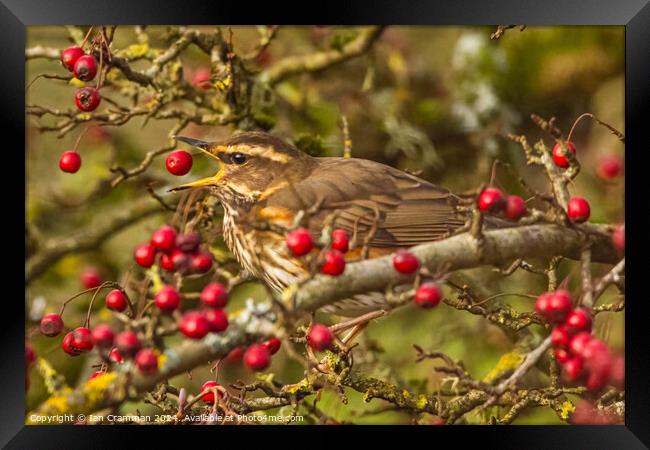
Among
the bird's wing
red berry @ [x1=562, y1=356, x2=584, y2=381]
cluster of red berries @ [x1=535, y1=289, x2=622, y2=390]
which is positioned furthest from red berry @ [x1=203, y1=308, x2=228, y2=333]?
red berry @ [x1=562, y1=356, x2=584, y2=381]

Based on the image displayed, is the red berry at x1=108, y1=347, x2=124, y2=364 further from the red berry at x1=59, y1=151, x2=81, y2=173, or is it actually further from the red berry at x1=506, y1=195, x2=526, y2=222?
the red berry at x1=506, y1=195, x2=526, y2=222

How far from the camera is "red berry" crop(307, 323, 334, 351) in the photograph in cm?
328

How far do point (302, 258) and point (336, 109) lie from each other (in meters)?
0.91

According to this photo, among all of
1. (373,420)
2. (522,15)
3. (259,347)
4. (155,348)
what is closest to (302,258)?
(259,347)

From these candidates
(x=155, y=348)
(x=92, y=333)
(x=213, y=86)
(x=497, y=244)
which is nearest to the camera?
(x=155, y=348)

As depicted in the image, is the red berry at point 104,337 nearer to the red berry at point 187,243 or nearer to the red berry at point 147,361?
the red berry at point 147,361

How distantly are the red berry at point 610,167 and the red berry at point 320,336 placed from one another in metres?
1.35

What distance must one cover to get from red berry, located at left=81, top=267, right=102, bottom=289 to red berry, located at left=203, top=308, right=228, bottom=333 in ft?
3.14

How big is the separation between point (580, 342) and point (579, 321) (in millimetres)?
80

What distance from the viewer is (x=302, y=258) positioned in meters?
3.15

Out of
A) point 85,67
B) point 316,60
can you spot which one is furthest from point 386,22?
point 85,67

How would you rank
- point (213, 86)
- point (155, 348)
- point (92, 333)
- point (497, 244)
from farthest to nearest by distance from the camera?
point (213, 86), point (92, 333), point (497, 244), point (155, 348)

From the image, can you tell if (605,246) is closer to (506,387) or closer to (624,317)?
(624,317)

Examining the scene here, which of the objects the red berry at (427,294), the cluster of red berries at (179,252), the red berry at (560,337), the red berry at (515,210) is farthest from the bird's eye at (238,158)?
the red berry at (560,337)
